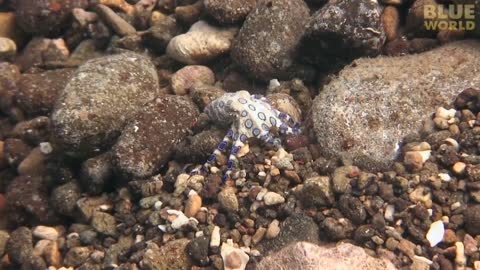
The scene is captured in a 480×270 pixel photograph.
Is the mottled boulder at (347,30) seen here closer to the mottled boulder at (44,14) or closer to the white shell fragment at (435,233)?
the white shell fragment at (435,233)

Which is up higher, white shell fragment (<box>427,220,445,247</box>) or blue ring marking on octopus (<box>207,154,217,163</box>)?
blue ring marking on octopus (<box>207,154,217,163</box>)

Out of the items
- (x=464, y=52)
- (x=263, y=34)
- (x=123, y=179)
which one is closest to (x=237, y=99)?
(x=263, y=34)

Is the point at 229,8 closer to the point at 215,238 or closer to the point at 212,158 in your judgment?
the point at 212,158

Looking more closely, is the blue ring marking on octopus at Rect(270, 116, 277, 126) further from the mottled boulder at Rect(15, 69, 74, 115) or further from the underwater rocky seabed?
the mottled boulder at Rect(15, 69, 74, 115)

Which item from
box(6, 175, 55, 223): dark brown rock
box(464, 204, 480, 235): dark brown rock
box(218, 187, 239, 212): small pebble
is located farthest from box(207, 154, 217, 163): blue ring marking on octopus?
box(464, 204, 480, 235): dark brown rock

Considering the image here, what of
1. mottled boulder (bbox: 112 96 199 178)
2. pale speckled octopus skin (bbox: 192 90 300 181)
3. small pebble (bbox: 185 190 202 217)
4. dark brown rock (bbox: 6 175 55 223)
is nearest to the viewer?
small pebble (bbox: 185 190 202 217)

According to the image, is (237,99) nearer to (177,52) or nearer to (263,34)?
(263,34)
